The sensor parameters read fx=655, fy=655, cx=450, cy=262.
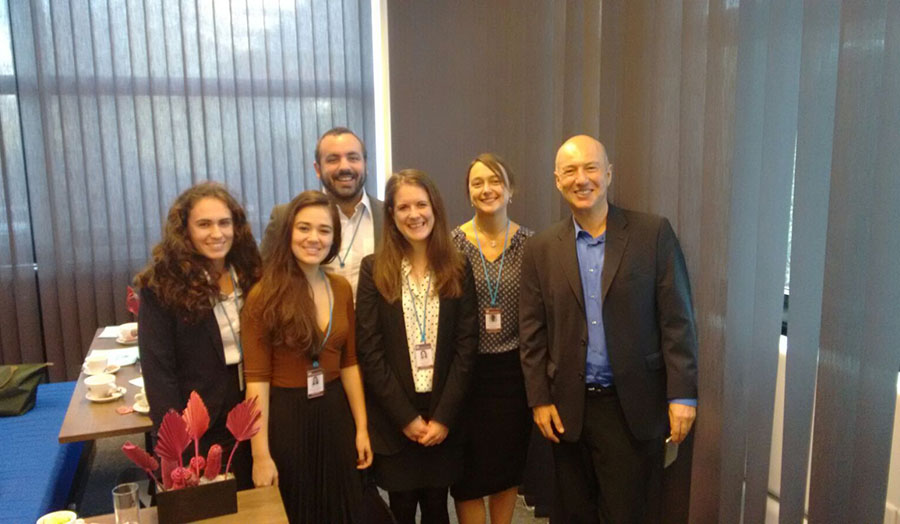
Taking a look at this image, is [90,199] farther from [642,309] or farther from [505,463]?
[642,309]

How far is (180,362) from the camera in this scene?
6.40 ft

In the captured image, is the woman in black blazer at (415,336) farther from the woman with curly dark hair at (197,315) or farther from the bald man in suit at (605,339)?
the woman with curly dark hair at (197,315)

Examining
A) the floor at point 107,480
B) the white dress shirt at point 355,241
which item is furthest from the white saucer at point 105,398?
the white dress shirt at point 355,241

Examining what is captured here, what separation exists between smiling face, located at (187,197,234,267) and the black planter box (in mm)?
698

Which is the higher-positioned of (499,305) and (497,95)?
(497,95)

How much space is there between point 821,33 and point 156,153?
3967 millimetres

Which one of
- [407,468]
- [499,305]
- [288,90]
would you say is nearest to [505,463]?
[407,468]

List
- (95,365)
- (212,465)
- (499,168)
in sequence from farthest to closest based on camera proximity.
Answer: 1. (95,365)
2. (499,168)
3. (212,465)

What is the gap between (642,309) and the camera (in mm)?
2000

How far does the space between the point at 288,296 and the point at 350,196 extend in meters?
0.72

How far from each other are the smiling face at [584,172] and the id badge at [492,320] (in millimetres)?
462

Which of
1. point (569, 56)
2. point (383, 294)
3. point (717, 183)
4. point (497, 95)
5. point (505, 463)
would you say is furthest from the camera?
point (497, 95)

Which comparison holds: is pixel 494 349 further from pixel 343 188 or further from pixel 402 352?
pixel 343 188

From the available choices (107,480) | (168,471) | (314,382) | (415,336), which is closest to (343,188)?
(415,336)
